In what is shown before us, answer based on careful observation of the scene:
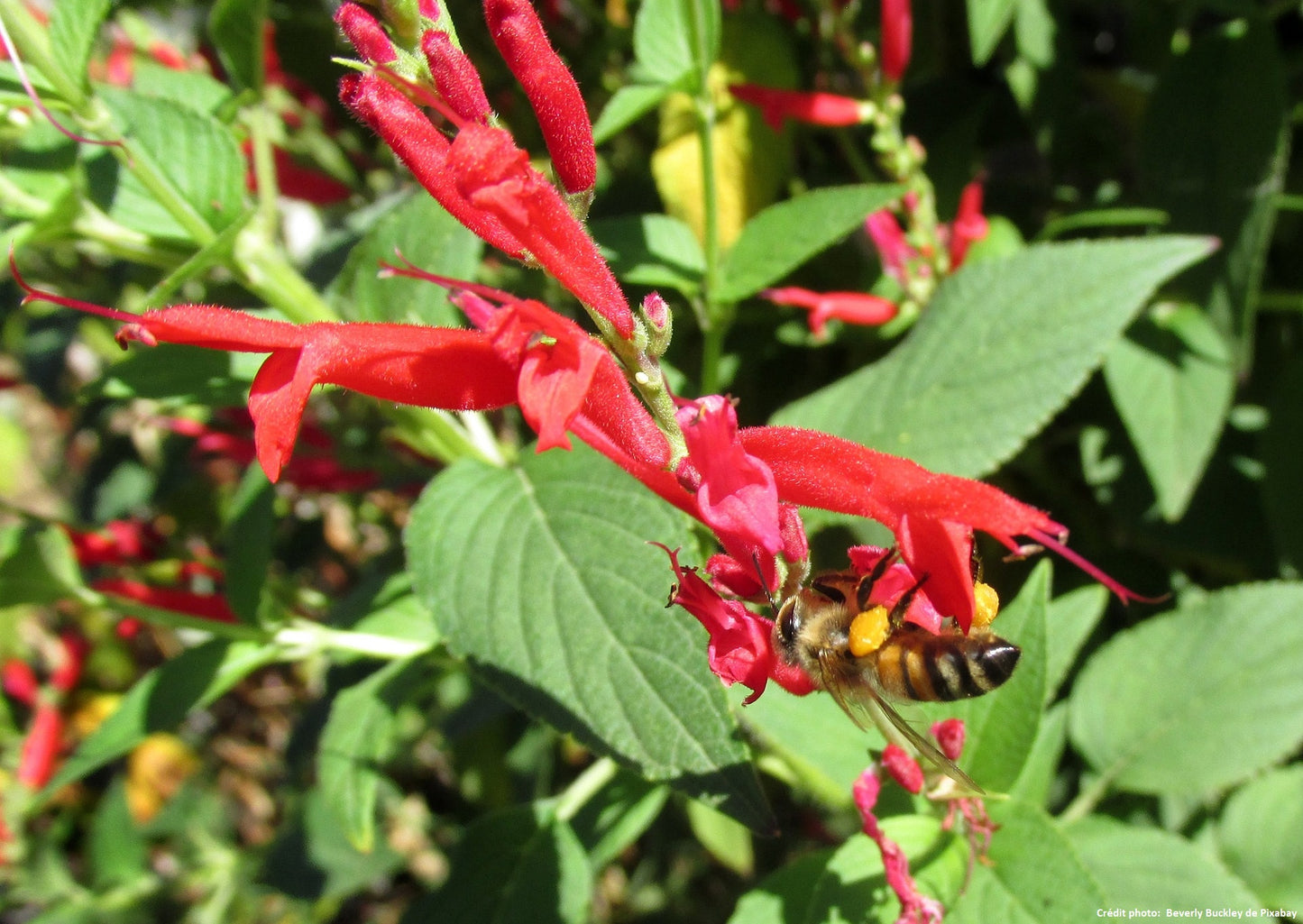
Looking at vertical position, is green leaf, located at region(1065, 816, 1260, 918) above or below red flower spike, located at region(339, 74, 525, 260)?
below

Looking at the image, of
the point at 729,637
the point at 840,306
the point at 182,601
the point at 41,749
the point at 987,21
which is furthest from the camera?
the point at 41,749

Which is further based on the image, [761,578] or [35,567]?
[35,567]

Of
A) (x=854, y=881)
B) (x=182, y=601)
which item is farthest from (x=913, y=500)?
(x=182, y=601)

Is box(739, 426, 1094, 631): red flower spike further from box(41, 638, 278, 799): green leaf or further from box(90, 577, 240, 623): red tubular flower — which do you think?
box(90, 577, 240, 623): red tubular flower

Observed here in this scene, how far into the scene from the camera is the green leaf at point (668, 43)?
41.8 inches

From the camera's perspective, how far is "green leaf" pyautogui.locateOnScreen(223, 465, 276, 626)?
111cm

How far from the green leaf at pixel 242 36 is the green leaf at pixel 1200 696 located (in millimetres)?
1219

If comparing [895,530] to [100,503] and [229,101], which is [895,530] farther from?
[100,503]

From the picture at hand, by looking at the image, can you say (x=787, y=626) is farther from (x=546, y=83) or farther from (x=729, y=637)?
(x=546, y=83)

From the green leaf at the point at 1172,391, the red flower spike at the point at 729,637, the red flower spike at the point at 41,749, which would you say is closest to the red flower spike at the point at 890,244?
the green leaf at the point at 1172,391

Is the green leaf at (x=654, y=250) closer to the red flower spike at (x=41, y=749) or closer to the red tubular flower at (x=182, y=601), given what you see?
the red tubular flower at (x=182, y=601)

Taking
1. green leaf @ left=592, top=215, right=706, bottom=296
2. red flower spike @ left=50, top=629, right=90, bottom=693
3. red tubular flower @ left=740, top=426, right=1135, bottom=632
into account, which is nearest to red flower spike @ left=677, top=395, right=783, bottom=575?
red tubular flower @ left=740, top=426, right=1135, bottom=632

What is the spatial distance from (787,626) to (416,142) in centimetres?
43

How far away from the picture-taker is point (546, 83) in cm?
68
